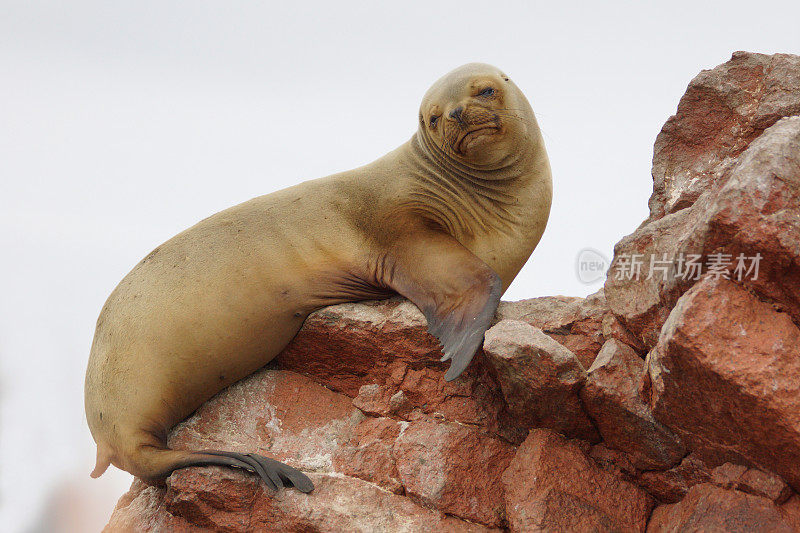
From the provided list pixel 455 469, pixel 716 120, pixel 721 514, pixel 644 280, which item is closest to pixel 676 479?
pixel 721 514

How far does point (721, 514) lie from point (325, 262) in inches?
115

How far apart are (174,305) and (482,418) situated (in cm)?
211

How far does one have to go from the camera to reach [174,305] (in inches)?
202

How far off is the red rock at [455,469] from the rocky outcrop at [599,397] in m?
0.01

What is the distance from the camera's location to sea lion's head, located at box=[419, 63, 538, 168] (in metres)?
5.32

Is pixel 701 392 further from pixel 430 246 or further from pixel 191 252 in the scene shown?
pixel 191 252

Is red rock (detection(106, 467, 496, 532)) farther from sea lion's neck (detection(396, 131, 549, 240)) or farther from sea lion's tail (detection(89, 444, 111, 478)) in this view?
sea lion's neck (detection(396, 131, 549, 240))

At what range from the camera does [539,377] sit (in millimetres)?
4016

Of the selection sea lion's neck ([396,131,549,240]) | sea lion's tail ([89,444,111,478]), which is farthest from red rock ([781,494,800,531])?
sea lion's tail ([89,444,111,478])

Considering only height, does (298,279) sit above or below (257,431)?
above

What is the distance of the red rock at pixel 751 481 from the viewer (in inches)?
135

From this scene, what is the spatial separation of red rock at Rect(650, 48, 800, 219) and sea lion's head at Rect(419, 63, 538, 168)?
3.21 feet

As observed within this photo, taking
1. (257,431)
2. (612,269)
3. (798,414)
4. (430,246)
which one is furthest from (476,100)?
(798,414)

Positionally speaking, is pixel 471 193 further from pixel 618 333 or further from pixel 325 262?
pixel 618 333
